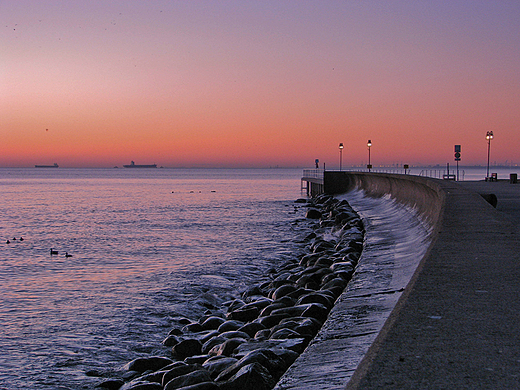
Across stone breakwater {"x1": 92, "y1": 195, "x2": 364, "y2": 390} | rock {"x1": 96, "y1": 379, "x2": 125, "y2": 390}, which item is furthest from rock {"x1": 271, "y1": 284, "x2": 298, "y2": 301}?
rock {"x1": 96, "y1": 379, "x2": 125, "y2": 390}

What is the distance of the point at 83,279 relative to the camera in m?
13.5

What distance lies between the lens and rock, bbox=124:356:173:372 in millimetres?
6430

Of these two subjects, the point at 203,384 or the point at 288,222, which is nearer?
the point at 203,384

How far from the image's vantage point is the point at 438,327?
10.6ft

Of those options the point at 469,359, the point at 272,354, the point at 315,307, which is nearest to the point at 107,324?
the point at 315,307

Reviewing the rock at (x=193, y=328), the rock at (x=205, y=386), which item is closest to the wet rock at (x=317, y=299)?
the rock at (x=193, y=328)

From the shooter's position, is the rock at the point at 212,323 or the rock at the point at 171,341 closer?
the rock at the point at 171,341

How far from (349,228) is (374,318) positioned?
12.4m

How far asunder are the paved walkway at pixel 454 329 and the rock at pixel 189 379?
2126 mm

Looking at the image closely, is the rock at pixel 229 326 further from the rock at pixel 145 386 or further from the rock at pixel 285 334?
the rock at pixel 145 386

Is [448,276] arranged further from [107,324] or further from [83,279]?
[83,279]

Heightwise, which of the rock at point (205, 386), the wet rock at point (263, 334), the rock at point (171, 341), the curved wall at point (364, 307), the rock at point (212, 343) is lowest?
the rock at point (171, 341)

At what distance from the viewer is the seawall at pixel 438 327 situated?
2.57 meters

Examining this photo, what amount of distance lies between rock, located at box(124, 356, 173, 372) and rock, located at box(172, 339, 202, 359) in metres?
0.45
